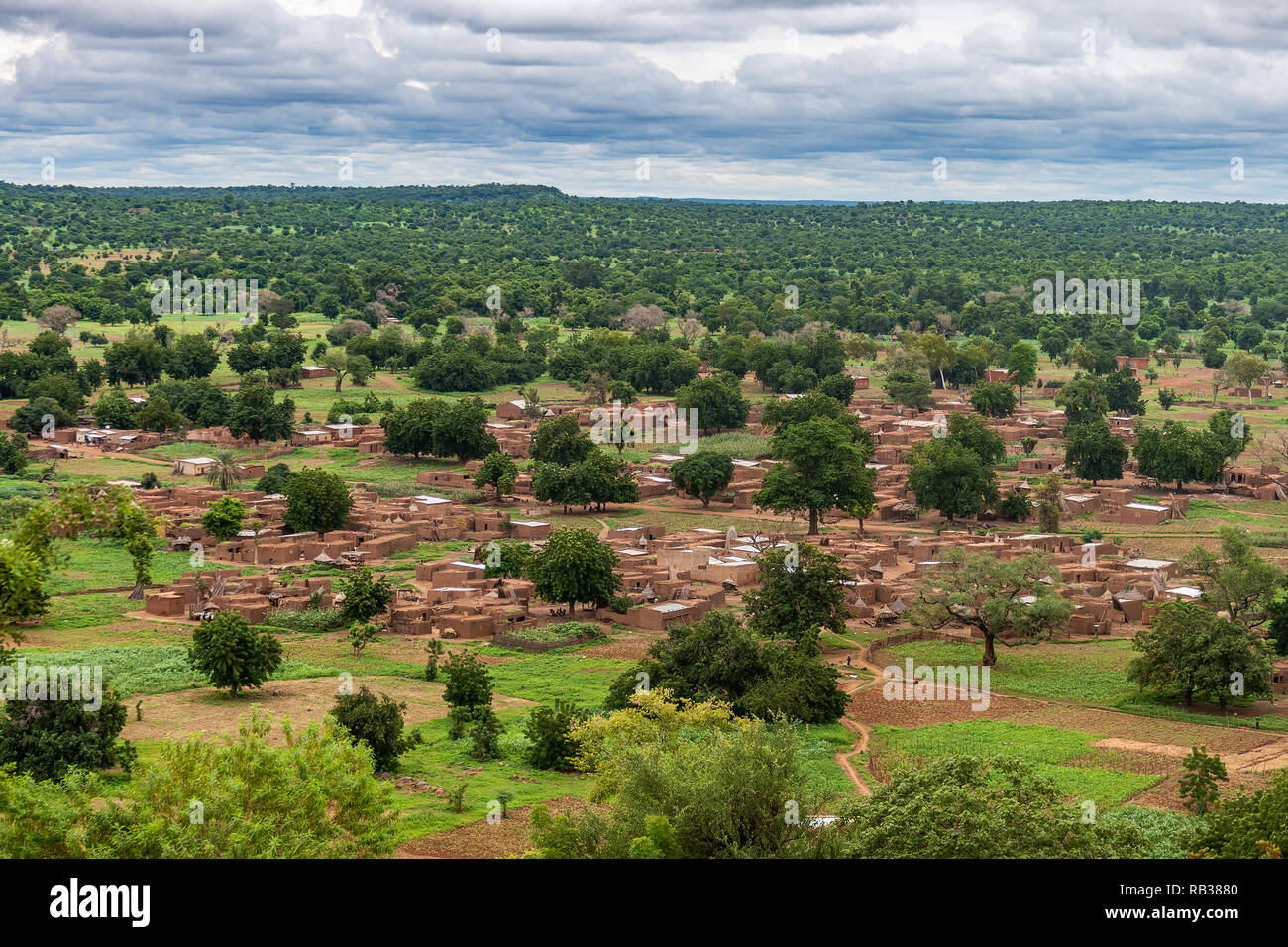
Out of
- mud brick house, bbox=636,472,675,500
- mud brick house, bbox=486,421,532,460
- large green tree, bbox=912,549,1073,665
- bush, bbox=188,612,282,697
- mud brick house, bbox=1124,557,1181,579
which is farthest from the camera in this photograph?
mud brick house, bbox=486,421,532,460

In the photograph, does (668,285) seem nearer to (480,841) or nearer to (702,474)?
(702,474)

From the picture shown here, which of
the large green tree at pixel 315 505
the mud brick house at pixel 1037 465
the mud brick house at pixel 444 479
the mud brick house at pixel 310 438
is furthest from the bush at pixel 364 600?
the mud brick house at pixel 1037 465

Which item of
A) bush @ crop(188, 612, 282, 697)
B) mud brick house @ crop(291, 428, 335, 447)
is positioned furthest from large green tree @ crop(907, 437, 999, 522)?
mud brick house @ crop(291, 428, 335, 447)

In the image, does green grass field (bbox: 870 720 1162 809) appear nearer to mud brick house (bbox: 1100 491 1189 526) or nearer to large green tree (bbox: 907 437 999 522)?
large green tree (bbox: 907 437 999 522)

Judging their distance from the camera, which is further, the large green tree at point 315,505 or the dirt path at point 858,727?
the large green tree at point 315,505

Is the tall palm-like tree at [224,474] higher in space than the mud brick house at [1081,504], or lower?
higher

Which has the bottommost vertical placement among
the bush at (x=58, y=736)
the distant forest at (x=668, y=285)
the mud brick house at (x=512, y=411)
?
the bush at (x=58, y=736)

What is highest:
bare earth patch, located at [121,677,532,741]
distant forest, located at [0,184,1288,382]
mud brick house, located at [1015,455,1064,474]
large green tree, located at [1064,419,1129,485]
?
distant forest, located at [0,184,1288,382]

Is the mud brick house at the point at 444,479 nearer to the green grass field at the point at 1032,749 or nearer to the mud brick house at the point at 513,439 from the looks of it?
the mud brick house at the point at 513,439

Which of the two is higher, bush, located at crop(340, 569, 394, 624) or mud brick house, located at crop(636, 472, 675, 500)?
mud brick house, located at crop(636, 472, 675, 500)
